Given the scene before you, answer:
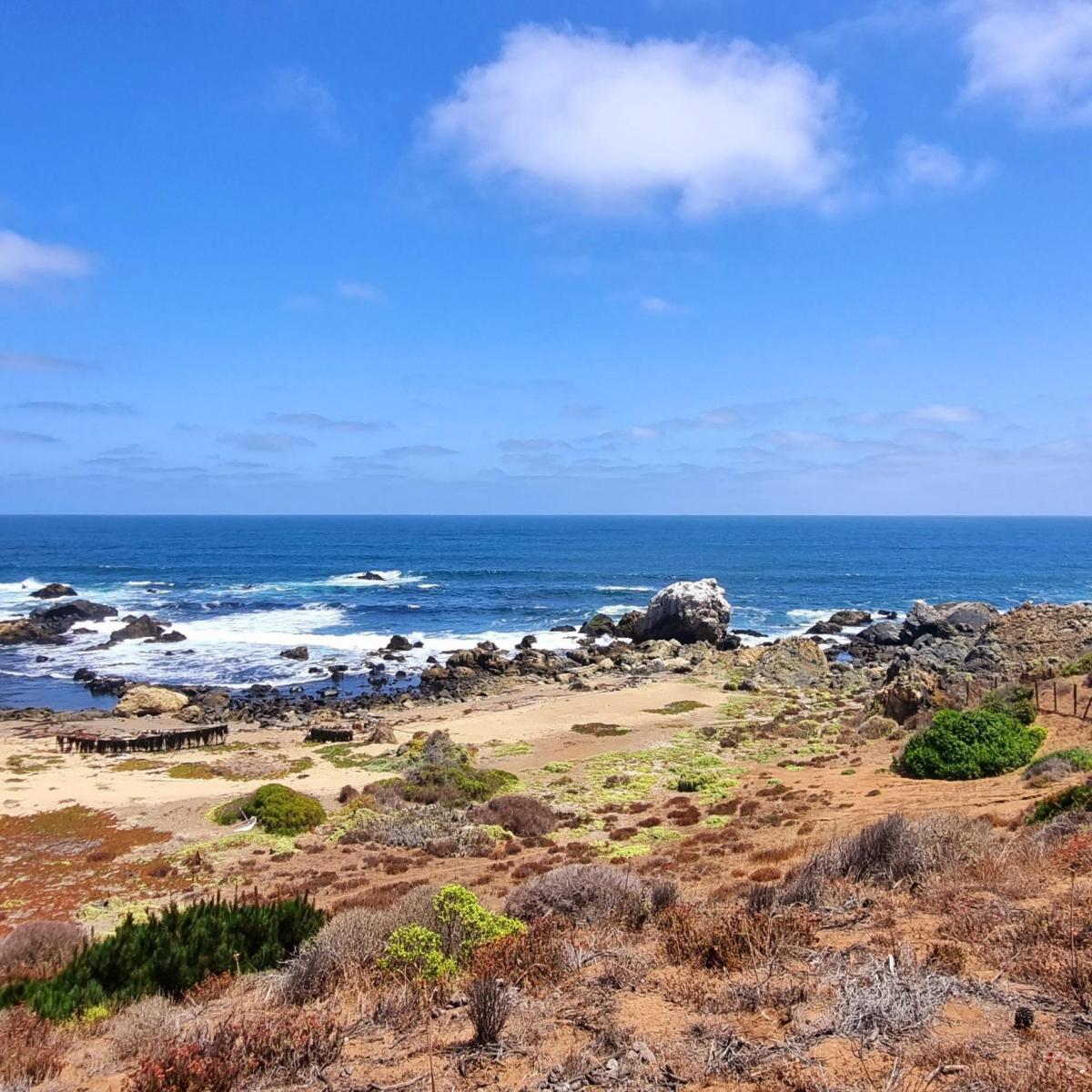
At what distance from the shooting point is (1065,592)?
83.6 meters

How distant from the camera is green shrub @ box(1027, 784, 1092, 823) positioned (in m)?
12.9

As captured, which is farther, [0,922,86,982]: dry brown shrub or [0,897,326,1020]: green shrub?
[0,922,86,982]: dry brown shrub

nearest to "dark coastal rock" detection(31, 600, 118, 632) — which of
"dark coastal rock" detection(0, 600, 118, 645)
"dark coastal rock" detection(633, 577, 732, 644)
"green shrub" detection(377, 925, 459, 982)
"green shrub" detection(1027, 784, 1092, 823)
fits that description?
"dark coastal rock" detection(0, 600, 118, 645)

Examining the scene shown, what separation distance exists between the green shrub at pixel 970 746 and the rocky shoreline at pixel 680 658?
279 inches

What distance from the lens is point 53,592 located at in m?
79.7

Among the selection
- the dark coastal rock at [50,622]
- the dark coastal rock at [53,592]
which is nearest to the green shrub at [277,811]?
the dark coastal rock at [50,622]

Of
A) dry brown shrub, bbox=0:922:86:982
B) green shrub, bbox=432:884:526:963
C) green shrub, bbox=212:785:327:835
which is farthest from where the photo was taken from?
green shrub, bbox=212:785:327:835

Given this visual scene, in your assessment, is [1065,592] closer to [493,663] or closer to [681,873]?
[493,663]

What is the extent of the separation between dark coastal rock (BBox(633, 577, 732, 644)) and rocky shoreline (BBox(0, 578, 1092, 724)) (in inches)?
3.6

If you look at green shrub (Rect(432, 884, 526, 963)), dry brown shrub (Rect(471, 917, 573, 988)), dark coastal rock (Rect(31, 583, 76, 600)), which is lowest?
dark coastal rock (Rect(31, 583, 76, 600))

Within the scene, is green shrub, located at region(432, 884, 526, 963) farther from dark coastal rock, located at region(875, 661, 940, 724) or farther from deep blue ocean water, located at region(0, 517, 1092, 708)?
deep blue ocean water, located at region(0, 517, 1092, 708)

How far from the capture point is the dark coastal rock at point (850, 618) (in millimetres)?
67875

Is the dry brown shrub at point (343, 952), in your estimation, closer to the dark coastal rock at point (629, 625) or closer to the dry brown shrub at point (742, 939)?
the dry brown shrub at point (742, 939)

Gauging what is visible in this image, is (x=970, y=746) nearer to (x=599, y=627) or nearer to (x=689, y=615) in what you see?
(x=689, y=615)
